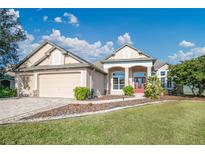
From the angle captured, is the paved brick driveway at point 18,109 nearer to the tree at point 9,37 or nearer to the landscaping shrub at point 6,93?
the landscaping shrub at point 6,93

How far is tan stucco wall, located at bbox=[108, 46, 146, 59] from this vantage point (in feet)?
71.0

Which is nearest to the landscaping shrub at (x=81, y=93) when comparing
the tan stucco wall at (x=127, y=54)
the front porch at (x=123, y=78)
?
the front porch at (x=123, y=78)

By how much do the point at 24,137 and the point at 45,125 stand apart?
1055mm

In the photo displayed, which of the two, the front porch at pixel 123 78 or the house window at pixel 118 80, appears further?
the house window at pixel 118 80

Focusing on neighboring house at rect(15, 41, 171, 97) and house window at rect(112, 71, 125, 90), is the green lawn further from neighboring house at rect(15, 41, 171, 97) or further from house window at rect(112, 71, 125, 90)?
house window at rect(112, 71, 125, 90)

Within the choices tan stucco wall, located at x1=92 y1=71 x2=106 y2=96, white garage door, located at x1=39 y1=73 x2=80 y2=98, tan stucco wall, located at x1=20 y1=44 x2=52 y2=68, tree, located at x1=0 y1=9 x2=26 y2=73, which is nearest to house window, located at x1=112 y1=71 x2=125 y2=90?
tan stucco wall, located at x1=92 y1=71 x2=106 y2=96

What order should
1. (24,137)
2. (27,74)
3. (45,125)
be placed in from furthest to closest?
(27,74), (45,125), (24,137)

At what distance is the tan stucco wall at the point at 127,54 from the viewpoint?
2164 cm

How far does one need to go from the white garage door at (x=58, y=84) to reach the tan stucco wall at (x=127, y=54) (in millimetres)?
7731

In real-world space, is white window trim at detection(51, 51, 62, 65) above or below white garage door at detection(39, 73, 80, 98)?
above
